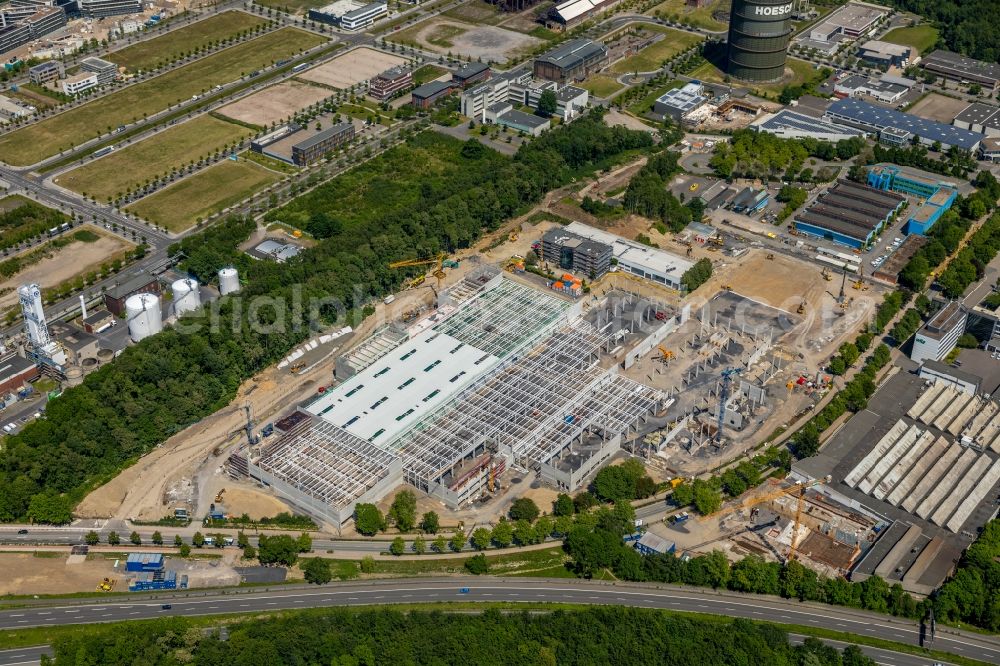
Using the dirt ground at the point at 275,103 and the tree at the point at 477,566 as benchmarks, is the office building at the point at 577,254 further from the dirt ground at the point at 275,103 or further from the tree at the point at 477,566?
the dirt ground at the point at 275,103

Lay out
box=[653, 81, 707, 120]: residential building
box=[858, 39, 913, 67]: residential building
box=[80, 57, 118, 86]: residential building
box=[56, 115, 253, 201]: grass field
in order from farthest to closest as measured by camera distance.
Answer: box=[858, 39, 913, 67]: residential building → box=[80, 57, 118, 86]: residential building → box=[653, 81, 707, 120]: residential building → box=[56, 115, 253, 201]: grass field

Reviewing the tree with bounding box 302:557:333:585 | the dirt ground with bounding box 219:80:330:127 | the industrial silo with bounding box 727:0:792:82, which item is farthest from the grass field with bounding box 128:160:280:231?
the industrial silo with bounding box 727:0:792:82

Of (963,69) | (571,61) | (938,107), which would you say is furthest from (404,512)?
(963,69)

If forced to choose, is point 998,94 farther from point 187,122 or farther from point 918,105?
point 187,122

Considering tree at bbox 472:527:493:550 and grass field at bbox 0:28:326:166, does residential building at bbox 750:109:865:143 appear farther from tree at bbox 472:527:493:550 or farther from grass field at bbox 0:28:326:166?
tree at bbox 472:527:493:550

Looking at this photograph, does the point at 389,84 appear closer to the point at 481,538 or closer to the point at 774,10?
the point at 774,10

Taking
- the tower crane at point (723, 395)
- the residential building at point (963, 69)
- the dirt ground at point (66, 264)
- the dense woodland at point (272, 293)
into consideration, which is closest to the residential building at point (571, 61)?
the dense woodland at point (272, 293)
